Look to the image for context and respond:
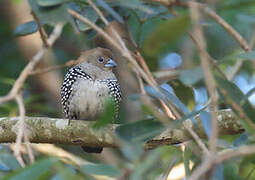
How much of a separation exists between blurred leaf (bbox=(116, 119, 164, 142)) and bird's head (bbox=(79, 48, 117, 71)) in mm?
2951

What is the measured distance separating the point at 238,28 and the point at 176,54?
0.70 metres

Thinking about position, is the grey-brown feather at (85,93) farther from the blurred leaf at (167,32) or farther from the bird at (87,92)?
the blurred leaf at (167,32)

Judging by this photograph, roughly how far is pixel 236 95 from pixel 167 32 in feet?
1.87

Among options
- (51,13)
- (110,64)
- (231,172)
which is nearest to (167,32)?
(51,13)

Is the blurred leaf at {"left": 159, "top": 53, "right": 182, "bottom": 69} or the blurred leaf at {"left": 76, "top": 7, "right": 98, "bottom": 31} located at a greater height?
the blurred leaf at {"left": 76, "top": 7, "right": 98, "bottom": 31}

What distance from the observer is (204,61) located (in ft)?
5.98

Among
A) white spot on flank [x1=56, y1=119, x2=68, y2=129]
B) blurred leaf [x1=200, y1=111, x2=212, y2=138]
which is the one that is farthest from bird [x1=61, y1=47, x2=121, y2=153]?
blurred leaf [x1=200, y1=111, x2=212, y2=138]

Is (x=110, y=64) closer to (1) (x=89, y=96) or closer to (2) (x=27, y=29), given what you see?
(1) (x=89, y=96)

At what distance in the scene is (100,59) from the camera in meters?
5.59

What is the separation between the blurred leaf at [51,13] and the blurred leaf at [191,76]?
694 mm

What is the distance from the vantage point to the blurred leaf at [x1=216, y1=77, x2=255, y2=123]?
233 cm

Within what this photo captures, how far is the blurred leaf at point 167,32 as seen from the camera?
1.98 m

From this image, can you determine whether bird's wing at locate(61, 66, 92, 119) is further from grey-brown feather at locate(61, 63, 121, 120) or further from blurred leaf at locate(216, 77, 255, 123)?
blurred leaf at locate(216, 77, 255, 123)

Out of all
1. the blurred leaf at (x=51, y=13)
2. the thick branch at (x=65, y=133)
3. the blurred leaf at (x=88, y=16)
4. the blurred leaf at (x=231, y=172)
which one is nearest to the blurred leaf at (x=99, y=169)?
the blurred leaf at (x=51, y=13)
